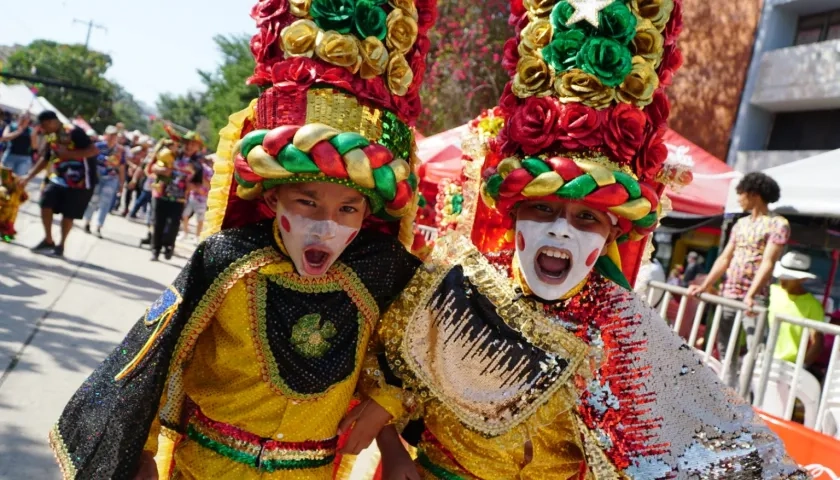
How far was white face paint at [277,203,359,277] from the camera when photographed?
5.93ft

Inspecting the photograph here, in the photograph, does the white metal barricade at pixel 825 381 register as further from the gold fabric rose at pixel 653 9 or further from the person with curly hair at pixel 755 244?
the gold fabric rose at pixel 653 9

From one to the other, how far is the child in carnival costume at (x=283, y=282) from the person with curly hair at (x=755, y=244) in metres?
4.02

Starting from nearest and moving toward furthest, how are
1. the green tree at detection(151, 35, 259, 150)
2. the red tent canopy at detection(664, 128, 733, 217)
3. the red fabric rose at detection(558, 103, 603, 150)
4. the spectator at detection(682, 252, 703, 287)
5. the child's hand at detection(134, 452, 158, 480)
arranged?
the child's hand at detection(134, 452, 158, 480)
the red fabric rose at detection(558, 103, 603, 150)
the red tent canopy at detection(664, 128, 733, 217)
the spectator at detection(682, 252, 703, 287)
the green tree at detection(151, 35, 259, 150)

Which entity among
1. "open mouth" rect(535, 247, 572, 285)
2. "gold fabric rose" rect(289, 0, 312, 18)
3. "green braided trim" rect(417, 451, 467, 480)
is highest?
"gold fabric rose" rect(289, 0, 312, 18)

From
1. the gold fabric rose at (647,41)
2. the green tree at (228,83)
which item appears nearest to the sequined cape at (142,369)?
the gold fabric rose at (647,41)

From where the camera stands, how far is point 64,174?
279 inches

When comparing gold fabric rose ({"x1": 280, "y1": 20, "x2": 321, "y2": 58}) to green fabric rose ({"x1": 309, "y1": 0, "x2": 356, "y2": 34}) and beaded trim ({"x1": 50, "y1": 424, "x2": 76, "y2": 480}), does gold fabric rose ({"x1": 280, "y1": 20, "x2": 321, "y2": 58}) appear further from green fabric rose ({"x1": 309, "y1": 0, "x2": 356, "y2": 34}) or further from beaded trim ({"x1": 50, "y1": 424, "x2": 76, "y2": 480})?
beaded trim ({"x1": 50, "y1": 424, "x2": 76, "y2": 480})

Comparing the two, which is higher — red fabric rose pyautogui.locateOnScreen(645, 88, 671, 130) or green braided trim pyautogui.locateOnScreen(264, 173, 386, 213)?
red fabric rose pyautogui.locateOnScreen(645, 88, 671, 130)

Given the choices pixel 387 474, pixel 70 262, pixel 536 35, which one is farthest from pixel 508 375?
pixel 70 262

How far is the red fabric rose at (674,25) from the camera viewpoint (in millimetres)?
2059

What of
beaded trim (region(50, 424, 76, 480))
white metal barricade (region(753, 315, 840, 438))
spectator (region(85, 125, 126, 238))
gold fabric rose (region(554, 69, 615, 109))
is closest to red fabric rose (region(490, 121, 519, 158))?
gold fabric rose (region(554, 69, 615, 109))

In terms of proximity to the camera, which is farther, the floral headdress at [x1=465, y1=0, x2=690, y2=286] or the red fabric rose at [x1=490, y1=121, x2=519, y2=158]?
the red fabric rose at [x1=490, y1=121, x2=519, y2=158]

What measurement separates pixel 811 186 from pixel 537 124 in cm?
462

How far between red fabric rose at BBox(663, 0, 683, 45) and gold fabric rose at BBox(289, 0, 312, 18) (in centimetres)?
108
